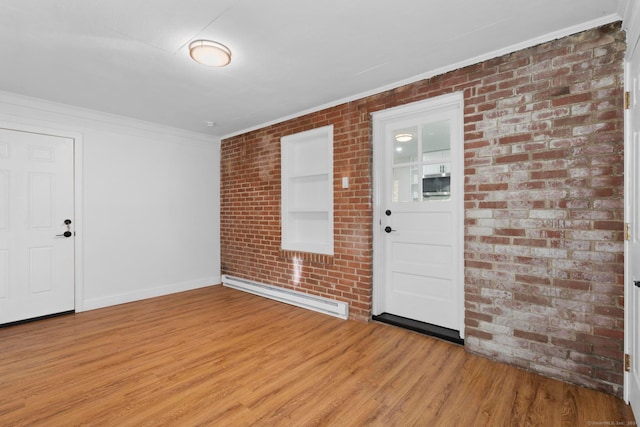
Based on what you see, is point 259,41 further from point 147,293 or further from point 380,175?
point 147,293

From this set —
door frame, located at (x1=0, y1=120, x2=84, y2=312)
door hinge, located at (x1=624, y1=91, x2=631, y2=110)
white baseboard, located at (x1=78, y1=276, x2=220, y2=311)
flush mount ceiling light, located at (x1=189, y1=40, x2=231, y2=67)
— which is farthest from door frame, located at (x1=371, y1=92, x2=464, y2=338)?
door frame, located at (x1=0, y1=120, x2=84, y2=312)

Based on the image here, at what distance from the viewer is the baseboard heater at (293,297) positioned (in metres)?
3.57

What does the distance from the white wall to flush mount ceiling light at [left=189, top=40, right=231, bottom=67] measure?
7.73ft

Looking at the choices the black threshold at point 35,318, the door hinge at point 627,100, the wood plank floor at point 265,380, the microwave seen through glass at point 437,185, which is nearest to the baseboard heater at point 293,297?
the wood plank floor at point 265,380

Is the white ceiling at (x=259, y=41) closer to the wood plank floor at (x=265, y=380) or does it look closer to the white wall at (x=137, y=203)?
the white wall at (x=137, y=203)

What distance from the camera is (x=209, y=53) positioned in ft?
7.84

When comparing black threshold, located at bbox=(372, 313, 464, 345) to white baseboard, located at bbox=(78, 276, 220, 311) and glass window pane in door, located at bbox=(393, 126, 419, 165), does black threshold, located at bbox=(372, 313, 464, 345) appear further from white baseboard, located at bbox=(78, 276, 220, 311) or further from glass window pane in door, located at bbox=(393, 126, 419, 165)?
white baseboard, located at bbox=(78, 276, 220, 311)

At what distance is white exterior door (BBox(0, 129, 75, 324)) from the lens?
11.2ft

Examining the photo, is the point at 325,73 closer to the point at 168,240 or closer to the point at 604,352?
the point at 604,352

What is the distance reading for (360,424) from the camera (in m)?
1.82

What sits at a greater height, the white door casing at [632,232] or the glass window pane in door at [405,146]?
the glass window pane in door at [405,146]

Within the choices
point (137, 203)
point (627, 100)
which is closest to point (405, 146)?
point (627, 100)

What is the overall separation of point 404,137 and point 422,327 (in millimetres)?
1924

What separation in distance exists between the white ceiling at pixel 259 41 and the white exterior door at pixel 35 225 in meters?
0.65
